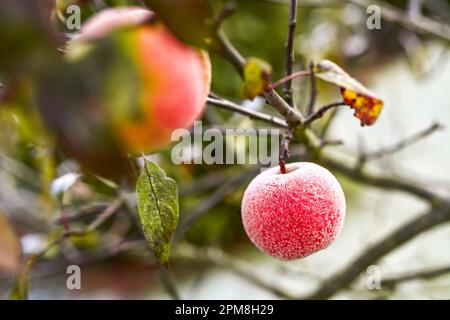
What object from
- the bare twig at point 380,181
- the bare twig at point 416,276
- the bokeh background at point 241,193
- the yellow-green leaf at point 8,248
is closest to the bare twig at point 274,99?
the bokeh background at point 241,193

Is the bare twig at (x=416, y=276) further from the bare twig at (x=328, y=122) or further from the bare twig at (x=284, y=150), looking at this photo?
the bare twig at (x=284, y=150)

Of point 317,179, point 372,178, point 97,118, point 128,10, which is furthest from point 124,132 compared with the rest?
point 372,178

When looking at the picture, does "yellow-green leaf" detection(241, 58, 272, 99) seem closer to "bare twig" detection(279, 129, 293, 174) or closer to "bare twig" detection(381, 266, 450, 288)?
"bare twig" detection(279, 129, 293, 174)

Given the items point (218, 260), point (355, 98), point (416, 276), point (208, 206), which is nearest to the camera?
point (355, 98)

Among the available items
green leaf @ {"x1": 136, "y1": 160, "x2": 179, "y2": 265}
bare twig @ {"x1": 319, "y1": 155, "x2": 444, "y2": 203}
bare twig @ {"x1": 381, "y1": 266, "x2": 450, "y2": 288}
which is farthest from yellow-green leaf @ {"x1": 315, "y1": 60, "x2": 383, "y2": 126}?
bare twig @ {"x1": 381, "y1": 266, "x2": 450, "y2": 288}

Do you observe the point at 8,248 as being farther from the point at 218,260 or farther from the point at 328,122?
the point at 218,260

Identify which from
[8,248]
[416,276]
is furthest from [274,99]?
[416,276]
